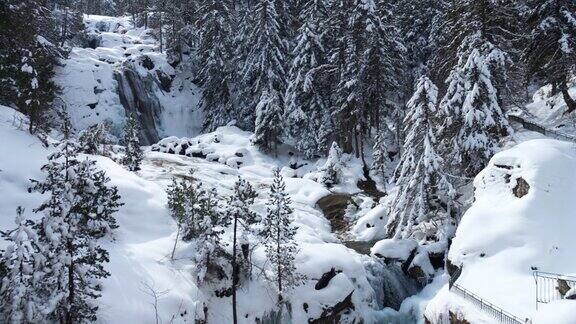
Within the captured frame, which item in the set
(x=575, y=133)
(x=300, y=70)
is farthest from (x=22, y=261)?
(x=300, y=70)

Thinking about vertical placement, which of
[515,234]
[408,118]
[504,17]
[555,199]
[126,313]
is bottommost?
[126,313]

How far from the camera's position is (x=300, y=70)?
44469 millimetres

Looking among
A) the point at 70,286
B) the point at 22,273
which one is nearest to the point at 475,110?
the point at 70,286

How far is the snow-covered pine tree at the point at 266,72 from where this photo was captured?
44969mm

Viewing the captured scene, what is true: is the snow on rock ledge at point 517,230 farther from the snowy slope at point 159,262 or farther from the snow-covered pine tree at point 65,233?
the snow-covered pine tree at point 65,233

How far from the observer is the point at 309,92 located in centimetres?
4497

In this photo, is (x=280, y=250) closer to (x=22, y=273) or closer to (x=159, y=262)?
(x=159, y=262)

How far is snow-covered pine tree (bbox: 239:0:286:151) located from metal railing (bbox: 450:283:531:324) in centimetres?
2894

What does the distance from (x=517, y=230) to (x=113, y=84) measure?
44.9m

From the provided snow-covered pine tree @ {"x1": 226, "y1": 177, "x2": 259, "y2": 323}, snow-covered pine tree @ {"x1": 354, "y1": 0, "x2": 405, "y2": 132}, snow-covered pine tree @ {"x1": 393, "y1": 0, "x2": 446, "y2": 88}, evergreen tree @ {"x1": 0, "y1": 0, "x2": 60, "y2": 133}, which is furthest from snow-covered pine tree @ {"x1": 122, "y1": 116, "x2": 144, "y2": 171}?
snow-covered pine tree @ {"x1": 393, "y1": 0, "x2": 446, "y2": 88}

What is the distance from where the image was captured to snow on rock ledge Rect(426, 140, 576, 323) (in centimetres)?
1734

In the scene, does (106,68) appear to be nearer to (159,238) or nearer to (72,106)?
(72,106)

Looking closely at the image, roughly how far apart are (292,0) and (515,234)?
42698 mm

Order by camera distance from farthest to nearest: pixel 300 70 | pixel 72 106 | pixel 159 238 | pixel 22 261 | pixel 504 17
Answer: pixel 72 106
pixel 300 70
pixel 504 17
pixel 159 238
pixel 22 261
